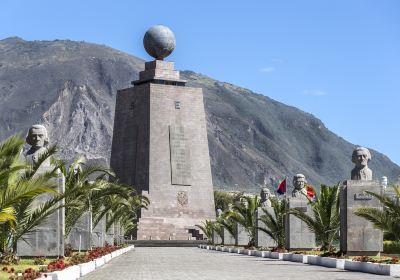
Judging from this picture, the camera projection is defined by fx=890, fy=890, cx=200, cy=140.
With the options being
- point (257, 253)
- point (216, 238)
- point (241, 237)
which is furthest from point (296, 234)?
point (216, 238)

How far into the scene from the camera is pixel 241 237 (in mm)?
51406

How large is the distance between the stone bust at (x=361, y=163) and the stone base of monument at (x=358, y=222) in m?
0.28

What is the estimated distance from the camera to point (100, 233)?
43.4m

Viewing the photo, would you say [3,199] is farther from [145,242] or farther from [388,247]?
[145,242]

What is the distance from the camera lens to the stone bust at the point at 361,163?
3023cm

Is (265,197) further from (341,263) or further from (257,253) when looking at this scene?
(341,263)

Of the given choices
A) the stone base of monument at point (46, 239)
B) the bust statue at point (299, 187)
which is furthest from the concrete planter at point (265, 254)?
the stone base of monument at point (46, 239)

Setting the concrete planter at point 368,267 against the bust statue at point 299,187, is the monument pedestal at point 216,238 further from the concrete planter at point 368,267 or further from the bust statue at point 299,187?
the concrete planter at point 368,267

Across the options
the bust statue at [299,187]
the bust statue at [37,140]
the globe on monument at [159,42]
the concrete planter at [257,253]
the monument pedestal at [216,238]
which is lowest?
the monument pedestal at [216,238]

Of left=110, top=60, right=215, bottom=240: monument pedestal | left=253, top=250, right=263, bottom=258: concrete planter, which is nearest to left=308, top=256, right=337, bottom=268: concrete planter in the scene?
left=253, top=250, right=263, bottom=258: concrete planter

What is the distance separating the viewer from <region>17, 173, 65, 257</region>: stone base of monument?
26.4 metres

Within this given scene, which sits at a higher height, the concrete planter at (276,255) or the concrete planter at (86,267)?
the concrete planter at (86,267)

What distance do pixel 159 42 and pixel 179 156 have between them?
10.7 metres

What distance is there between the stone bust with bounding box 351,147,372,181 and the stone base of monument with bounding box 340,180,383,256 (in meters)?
0.28
